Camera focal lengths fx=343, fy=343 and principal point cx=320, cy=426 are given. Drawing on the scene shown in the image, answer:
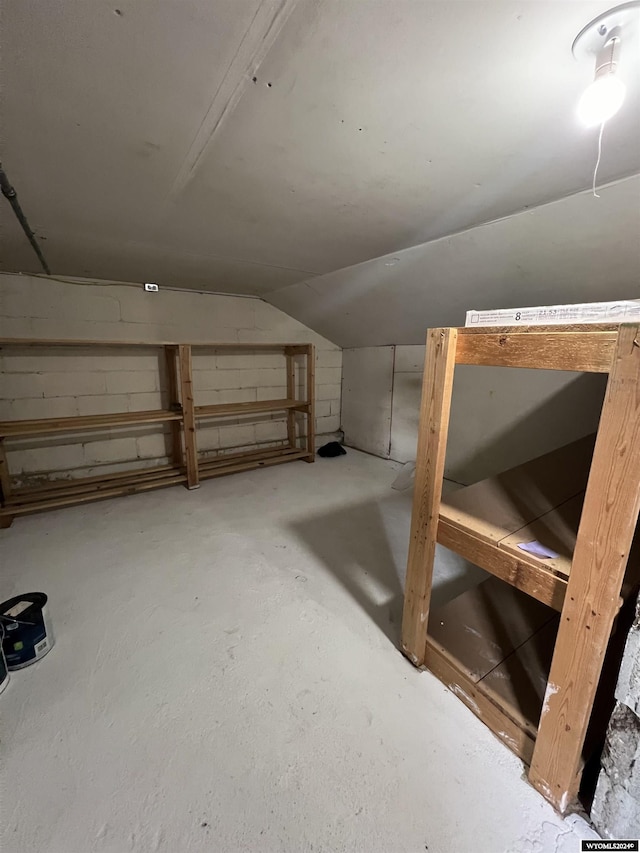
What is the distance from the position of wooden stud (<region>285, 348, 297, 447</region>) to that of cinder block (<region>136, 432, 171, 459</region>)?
4.36ft

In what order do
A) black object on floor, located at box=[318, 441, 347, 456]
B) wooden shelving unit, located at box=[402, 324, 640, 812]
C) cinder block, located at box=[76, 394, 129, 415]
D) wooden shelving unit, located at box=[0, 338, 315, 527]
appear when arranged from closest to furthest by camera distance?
wooden shelving unit, located at box=[402, 324, 640, 812], wooden shelving unit, located at box=[0, 338, 315, 527], cinder block, located at box=[76, 394, 129, 415], black object on floor, located at box=[318, 441, 347, 456]

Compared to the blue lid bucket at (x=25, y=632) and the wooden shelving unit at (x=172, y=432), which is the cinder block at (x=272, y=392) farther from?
the blue lid bucket at (x=25, y=632)

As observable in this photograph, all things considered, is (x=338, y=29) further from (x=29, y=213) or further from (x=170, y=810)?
(x=170, y=810)

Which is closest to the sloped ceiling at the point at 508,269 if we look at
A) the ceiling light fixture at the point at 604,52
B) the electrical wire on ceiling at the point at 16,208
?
the ceiling light fixture at the point at 604,52

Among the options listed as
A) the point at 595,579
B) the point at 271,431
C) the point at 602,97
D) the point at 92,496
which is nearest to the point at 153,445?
→ the point at 92,496

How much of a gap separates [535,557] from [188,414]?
2686 mm

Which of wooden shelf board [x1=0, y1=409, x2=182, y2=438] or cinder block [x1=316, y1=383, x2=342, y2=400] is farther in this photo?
cinder block [x1=316, y1=383, x2=342, y2=400]

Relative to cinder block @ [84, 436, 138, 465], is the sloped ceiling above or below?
above

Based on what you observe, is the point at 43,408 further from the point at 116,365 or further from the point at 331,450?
the point at 331,450

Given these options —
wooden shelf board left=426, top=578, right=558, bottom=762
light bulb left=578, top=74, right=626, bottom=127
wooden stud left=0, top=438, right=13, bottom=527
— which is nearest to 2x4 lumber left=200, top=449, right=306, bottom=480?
wooden stud left=0, top=438, right=13, bottom=527

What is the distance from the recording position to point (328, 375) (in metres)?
4.30

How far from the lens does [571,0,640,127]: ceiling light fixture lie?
0.68 m

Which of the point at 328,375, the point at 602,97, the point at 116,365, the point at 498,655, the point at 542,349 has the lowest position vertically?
the point at 498,655

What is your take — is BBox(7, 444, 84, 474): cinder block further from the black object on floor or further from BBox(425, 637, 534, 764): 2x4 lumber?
BBox(425, 637, 534, 764): 2x4 lumber
